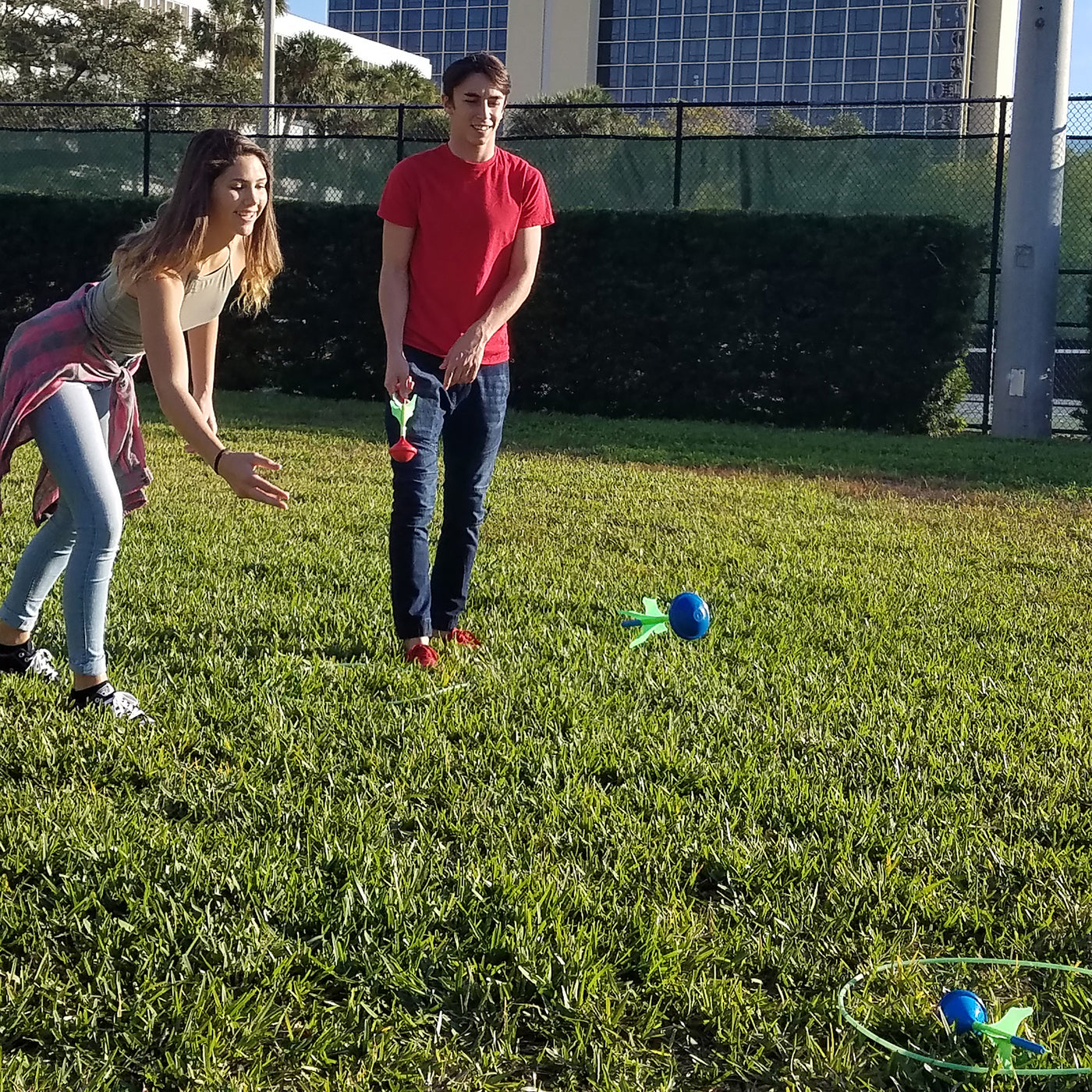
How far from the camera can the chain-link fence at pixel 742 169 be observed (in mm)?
14219

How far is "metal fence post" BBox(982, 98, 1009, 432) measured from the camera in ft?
46.5

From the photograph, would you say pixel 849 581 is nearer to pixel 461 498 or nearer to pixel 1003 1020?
pixel 461 498

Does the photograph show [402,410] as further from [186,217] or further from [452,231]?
[186,217]

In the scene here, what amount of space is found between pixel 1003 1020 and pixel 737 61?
453 ft

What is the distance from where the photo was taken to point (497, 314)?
475cm

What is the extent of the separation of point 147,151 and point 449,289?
13.4 m

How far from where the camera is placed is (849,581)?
6.37 metres

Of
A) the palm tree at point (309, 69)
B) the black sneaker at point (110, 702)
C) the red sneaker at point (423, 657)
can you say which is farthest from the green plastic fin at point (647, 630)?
the palm tree at point (309, 69)

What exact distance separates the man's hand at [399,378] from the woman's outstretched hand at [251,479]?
1.05 m

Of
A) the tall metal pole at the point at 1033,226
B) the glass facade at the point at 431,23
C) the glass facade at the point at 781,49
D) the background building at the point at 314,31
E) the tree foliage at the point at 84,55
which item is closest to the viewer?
the tall metal pole at the point at 1033,226

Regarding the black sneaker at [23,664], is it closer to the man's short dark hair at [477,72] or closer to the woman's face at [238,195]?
the woman's face at [238,195]

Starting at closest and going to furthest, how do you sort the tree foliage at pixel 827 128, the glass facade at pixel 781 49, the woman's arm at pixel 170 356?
the woman's arm at pixel 170 356, the tree foliage at pixel 827 128, the glass facade at pixel 781 49

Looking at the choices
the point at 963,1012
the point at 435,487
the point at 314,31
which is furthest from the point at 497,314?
the point at 314,31

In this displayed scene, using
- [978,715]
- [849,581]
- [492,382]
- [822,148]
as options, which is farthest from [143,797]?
[822,148]
